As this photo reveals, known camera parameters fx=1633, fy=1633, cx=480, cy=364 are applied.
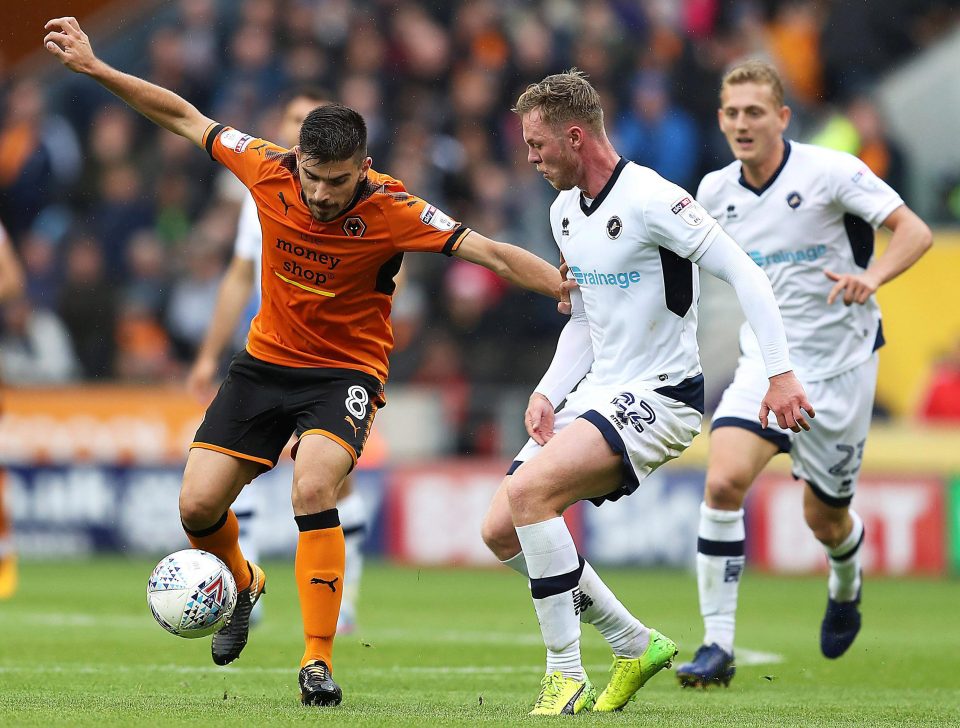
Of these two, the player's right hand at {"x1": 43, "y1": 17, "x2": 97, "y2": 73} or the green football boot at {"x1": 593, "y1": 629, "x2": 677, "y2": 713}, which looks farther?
the player's right hand at {"x1": 43, "y1": 17, "x2": 97, "y2": 73}

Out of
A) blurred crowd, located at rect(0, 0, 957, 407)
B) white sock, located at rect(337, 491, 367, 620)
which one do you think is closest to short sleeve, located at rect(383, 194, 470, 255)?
white sock, located at rect(337, 491, 367, 620)

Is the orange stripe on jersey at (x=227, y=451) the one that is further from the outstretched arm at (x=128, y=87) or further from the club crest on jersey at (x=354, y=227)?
the outstretched arm at (x=128, y=87)

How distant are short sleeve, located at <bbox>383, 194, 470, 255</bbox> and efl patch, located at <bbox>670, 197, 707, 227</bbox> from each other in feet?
2.82

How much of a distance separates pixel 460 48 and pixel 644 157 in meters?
3.33

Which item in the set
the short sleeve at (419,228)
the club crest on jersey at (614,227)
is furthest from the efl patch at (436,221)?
the club crest on jersey at (614,227)

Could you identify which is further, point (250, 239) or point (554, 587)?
point (250, 239)

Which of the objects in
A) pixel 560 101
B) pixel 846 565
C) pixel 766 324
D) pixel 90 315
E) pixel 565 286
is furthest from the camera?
pixel 90 315

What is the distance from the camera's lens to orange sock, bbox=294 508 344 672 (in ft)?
20.5

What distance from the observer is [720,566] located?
7438 mm

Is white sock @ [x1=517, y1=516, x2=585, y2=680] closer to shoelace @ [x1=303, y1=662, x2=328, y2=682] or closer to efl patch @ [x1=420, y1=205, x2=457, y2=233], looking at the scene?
shoelace @ [x1=303, y1=662, x2=328, y2=682]

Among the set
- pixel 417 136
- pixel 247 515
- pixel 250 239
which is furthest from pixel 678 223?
pixel 417 136

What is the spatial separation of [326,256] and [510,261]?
2.45 ft

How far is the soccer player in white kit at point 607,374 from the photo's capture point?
237 inches

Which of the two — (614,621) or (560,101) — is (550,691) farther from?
(560,101)
